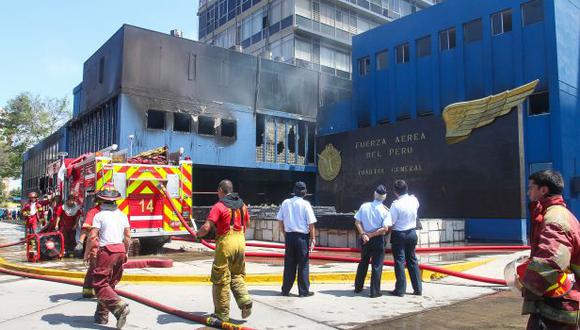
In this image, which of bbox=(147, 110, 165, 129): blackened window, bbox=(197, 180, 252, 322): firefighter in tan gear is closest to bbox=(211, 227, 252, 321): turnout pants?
bbox=(197, 180, 252, 322): firefighter in tan gear

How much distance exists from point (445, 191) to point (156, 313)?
550 inches

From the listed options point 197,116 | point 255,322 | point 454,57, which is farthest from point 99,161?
point 454,57

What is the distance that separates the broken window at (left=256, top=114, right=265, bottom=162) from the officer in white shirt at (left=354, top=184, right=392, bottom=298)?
69.2 feet

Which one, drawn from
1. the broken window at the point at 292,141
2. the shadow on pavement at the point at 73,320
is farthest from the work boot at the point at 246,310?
the broken window at the point at 292,141

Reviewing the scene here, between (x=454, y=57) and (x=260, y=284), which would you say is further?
(x=454, y=57)

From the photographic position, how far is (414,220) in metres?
7.25

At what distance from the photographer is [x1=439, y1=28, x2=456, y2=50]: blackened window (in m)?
22.5

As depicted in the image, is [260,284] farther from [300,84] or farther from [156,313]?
[300,84]

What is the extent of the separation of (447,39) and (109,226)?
20.7m

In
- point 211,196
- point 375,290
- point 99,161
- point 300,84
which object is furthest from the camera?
point 300,84

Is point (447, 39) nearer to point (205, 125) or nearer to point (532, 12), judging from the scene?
point (532, 12)

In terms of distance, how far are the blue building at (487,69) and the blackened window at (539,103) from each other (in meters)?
0.04

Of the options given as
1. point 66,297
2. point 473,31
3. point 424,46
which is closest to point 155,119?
point 424,46

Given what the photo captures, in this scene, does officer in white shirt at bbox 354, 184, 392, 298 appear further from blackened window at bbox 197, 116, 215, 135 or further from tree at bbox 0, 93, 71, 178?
tree at bbox 0, 93, 71, 178
